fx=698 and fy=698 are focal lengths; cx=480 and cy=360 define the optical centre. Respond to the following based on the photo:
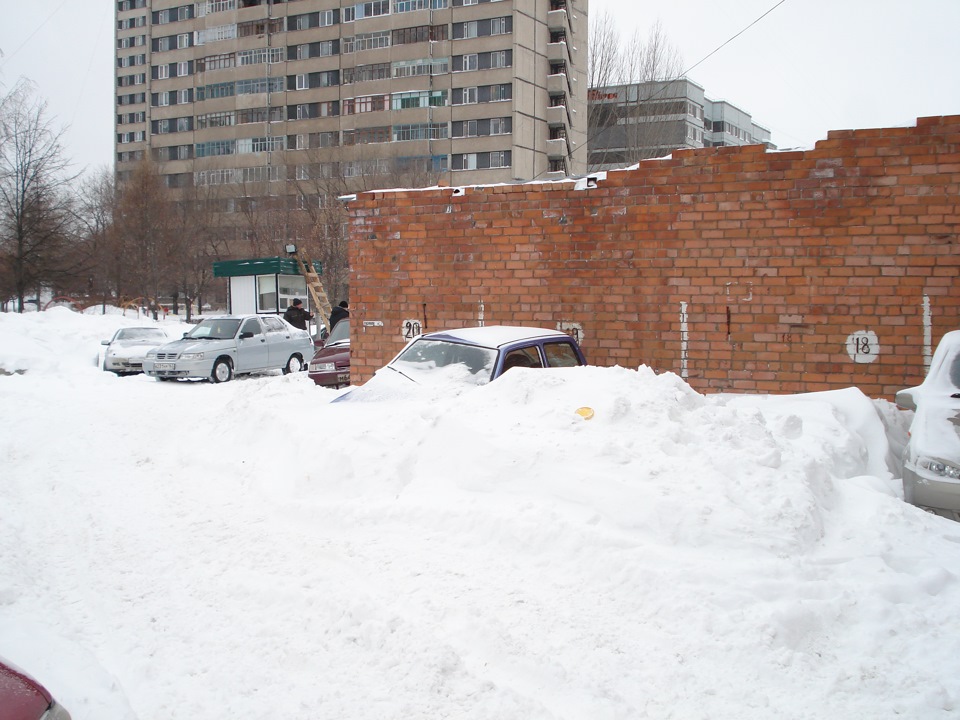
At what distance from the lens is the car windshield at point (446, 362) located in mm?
7320

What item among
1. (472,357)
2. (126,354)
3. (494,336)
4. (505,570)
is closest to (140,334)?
(126,354)

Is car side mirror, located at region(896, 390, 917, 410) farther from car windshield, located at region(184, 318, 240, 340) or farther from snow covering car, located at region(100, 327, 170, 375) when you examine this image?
snow covering car, located at region(100, 327, 170, 375)

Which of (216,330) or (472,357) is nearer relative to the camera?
(472,357)

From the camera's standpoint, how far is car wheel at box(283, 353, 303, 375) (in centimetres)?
1866

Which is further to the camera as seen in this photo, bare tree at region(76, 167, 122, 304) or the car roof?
bare tree at region(76, 167, 122, 304)

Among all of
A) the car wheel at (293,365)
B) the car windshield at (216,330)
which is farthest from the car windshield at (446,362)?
the car wheel at (293,365)

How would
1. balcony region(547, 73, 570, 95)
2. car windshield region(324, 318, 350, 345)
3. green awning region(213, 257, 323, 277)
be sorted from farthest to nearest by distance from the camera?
balcony region(547, 73, 570, 95) → green awning region(213, 257, 323, 277) → car windshield region(324, 318, 350, 345)

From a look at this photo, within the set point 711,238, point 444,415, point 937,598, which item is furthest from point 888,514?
point 711,238

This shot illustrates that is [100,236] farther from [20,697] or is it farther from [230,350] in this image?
[20,697]

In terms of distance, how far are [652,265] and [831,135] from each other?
2.49 meters

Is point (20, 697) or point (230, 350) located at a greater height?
point (230, 350)

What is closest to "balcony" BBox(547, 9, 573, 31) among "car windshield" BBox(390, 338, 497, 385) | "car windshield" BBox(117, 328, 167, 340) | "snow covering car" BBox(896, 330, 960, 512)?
"car windshield" BBox(117, 328, 167, 340)

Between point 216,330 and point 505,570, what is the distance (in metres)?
14.9

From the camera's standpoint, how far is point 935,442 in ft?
18.2
